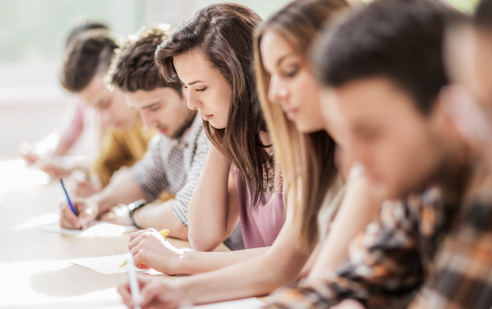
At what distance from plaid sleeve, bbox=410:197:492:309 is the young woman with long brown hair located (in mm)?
319

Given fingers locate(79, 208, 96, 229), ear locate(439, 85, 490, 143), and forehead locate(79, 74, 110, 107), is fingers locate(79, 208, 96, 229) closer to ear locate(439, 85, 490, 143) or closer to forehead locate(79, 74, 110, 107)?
forehead locate(79, 74, 110, 107)

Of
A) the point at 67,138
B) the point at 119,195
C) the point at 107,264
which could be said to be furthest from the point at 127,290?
the point at 67,138

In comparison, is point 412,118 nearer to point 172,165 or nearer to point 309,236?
point 309,236

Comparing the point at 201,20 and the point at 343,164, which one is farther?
the point at 201,20

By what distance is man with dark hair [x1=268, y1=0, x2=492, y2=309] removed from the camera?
46cm

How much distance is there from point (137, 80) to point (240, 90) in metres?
0.57

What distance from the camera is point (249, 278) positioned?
2.63 feet

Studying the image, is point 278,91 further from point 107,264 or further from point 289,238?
point 107,264

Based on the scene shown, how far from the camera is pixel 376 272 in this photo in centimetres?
57

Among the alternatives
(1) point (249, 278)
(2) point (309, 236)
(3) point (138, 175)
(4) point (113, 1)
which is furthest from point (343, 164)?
(4) point (113, 1)

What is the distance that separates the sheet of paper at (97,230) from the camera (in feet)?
4.54

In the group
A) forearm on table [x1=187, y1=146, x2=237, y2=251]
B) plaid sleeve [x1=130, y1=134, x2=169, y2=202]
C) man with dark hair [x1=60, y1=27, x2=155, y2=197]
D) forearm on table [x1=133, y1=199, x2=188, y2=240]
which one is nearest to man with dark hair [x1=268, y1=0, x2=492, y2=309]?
forearm on table [x1=187, y1=146, x2=237, y2=251]

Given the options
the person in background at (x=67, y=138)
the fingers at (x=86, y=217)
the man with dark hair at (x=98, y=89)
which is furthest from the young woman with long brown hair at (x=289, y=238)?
the person in background at (x=67, y=138)

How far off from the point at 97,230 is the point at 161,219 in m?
0.20
